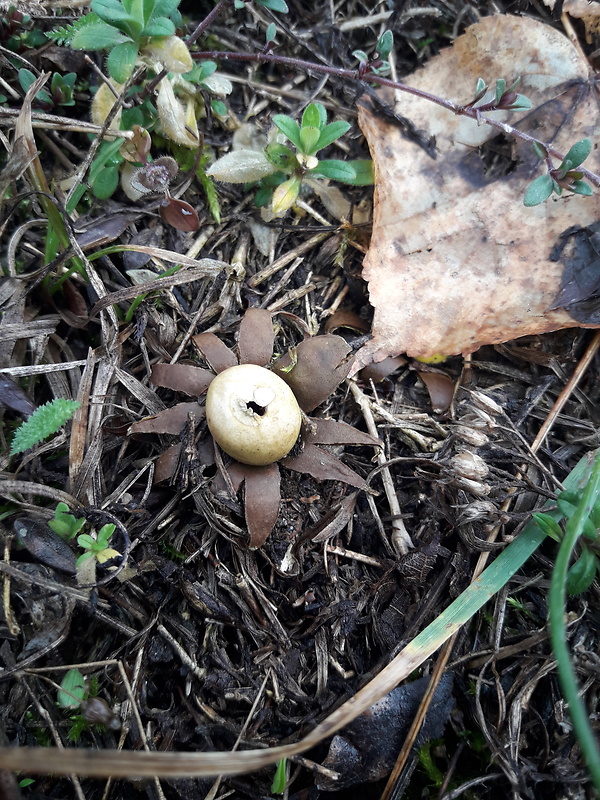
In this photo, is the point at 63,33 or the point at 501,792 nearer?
Answer: the point at 501,792

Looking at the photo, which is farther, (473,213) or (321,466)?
(473,213)

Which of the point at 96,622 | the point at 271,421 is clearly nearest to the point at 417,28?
the point at 271,421

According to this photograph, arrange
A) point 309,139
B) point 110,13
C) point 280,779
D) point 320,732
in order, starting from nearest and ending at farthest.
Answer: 1. point 320,732
2. point 280,779
3. point 110,13
4. point 309,139

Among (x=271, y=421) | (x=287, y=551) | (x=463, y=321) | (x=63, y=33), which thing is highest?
(x=63, y=33)

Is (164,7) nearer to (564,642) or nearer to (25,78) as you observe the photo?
(25,78)

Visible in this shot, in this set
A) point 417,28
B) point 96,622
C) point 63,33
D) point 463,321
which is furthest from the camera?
point 417,28

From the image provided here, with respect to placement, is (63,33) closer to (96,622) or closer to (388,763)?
(96,622)

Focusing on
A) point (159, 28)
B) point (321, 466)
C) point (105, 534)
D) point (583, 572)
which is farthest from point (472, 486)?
point (159, 28)

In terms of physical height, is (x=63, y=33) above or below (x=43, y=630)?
above
